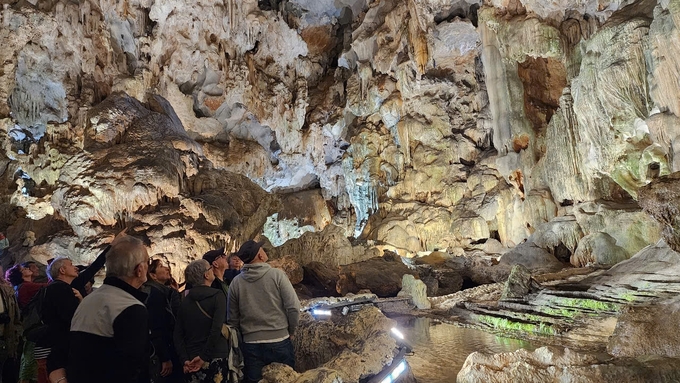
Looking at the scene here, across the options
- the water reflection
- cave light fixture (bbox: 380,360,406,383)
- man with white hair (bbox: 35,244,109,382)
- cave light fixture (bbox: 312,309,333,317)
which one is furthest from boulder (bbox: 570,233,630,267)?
man with white hair (bbox: 35,244,109,382)

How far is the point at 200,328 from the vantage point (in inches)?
100

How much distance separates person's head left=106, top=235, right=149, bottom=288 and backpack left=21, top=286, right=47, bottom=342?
0.85 meters

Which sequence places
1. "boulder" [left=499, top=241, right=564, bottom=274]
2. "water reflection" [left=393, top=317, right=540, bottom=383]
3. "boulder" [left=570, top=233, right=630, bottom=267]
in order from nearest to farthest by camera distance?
1. "water reflection" [left=393, top=317, right=540, bottom=383]
2. "boulder" [left=570, top=233, right=630, bottom=267]
3. "boulder" [left=499, top=241, right=564, bottom=274]

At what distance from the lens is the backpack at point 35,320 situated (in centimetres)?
248

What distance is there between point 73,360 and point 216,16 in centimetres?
1591

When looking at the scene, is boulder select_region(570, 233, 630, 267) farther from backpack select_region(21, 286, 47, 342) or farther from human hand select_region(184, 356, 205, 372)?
backpack select_region(21, 286, 47, 342)

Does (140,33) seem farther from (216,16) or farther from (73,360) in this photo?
(73,360)

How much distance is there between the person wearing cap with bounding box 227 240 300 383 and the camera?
265cm

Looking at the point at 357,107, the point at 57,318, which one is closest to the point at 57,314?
the point at 57,318

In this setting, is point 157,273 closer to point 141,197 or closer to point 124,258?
point 124,258

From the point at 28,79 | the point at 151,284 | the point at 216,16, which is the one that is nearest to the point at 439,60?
the point at 216,16

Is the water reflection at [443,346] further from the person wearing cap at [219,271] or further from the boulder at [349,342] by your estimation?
the person wearing cap at [219,271]

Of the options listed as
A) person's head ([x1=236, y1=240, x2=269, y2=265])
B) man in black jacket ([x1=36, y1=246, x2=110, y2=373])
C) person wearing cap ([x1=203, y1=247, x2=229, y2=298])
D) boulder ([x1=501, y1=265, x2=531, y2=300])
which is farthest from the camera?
boulder ([x1=501, y1=265, x2=531, y2=300])

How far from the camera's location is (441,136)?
17203mm
